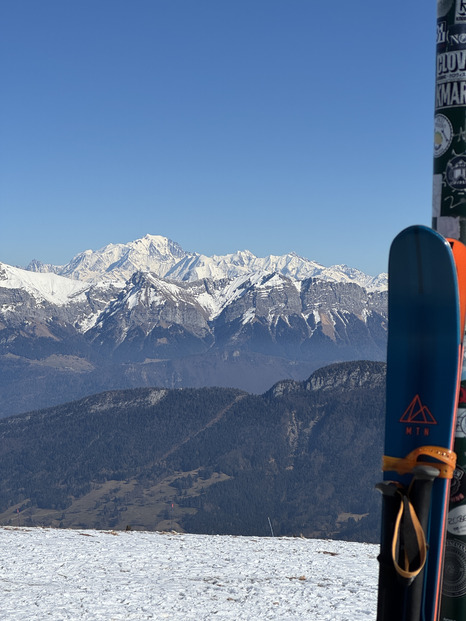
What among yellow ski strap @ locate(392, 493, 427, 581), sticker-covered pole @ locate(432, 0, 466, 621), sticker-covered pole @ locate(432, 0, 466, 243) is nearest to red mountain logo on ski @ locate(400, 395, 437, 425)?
sticker-covered pole @ locate(432, 0, 466, 621)

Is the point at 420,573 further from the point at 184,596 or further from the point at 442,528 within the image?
the point at 184,596

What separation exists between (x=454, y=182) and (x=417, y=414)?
2.25m

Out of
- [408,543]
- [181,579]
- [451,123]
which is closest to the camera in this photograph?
[408,543]

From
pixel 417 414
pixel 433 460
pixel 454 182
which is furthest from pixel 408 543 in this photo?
pixel 454 182

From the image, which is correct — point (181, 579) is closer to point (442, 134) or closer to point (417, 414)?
point (417, 414)

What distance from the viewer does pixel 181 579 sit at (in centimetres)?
1390

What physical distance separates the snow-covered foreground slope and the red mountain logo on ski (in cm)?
639

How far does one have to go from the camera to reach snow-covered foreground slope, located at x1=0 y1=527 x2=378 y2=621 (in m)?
11.2

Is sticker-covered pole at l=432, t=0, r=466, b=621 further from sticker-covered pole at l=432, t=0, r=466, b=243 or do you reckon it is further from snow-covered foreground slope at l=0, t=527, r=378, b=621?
snow-covered foreground slope at l=0, t=527, r=378, b=621

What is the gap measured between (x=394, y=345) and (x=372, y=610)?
7.38 meters

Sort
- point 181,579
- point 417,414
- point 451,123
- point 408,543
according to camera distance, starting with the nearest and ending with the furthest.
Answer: point 408,543
point 417,414
point 451,123
point 181,579

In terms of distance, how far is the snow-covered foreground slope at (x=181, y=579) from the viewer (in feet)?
36.7

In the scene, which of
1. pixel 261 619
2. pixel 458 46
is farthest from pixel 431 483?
pixel 261 619

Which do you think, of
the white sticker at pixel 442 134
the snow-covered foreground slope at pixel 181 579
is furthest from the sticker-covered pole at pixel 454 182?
the snow-covered foreground slope at pixel 181 579
